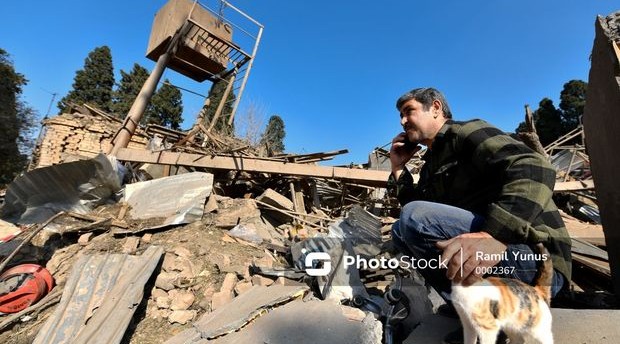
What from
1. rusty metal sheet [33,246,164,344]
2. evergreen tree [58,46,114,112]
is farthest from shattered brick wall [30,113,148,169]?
evergreen tree [58,46,114,112]

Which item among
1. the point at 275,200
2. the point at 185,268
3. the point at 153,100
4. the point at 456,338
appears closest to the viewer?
the point at 456,338

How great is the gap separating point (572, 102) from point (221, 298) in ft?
91.1

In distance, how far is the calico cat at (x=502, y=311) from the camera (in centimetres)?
128

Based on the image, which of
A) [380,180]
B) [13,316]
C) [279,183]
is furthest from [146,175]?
[380,180]

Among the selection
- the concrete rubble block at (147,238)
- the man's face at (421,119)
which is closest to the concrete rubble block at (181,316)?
the concrete rubble block at (147,238)

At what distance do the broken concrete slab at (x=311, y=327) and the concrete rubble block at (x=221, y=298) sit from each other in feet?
2.23

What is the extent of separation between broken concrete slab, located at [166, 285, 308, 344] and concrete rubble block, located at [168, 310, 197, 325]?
0.19 m

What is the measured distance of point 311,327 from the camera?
1.92m

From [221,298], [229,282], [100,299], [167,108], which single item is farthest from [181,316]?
[167,108]

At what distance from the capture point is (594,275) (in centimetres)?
255

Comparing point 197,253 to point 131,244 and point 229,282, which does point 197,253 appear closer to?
point 229,282

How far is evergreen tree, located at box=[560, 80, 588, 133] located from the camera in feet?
69.9

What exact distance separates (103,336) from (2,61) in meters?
24.2

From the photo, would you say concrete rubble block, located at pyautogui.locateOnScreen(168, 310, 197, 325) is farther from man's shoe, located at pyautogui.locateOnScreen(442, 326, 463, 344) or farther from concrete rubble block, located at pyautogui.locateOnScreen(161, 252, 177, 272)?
man's shoe, located at pyautogui.locateOnScreen(442, 326, 463, 344)
